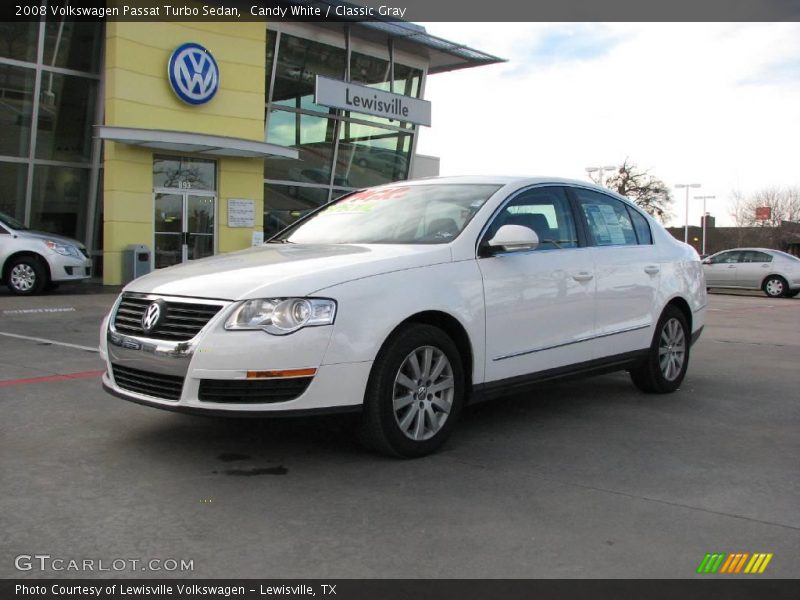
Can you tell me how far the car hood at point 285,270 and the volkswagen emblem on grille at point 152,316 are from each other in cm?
10

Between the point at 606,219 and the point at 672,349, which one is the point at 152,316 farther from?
the point at 672,349

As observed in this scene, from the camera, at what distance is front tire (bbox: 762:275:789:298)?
73.5 feet

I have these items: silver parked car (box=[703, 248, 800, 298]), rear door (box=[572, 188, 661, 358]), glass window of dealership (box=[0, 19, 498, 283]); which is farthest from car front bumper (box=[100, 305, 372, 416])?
silver parked car (box=[703, 248, 800, 298])

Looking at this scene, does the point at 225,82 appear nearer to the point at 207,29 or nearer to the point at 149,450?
the point at 207,29

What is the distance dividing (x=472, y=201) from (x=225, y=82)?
49.4 ft

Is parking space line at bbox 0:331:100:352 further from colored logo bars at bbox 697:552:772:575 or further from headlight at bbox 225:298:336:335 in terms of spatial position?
colored logo bars at bbox 697:552:772:575

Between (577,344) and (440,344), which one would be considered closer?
(440,344)

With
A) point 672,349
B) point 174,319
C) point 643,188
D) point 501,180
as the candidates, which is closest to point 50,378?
point 174,319


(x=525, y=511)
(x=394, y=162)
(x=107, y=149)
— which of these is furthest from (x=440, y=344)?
(x=394, y=162)

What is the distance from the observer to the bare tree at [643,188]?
51062 millimetres

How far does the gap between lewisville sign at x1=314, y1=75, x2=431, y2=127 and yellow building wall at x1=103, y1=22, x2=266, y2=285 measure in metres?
1.91

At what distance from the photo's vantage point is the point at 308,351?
13.5ft

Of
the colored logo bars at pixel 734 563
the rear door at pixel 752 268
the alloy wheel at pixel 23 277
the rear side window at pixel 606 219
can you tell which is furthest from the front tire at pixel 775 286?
the colored logo bars at pixel 734 563
